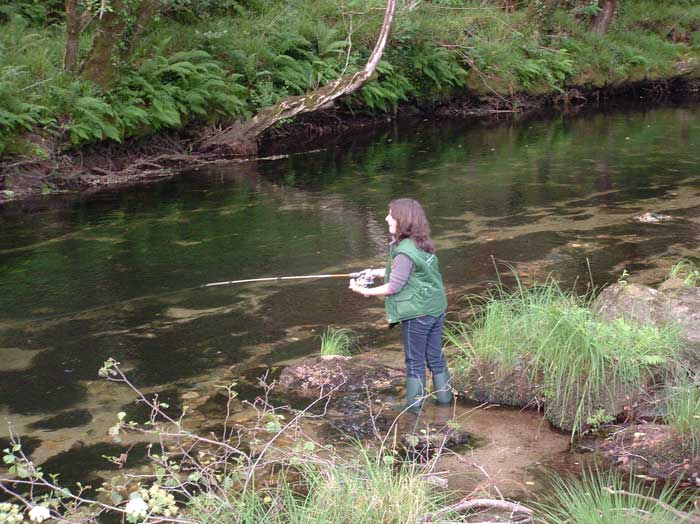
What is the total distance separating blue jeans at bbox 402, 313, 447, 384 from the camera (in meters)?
5.86

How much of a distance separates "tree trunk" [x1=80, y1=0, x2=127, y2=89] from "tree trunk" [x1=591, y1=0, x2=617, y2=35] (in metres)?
17.4

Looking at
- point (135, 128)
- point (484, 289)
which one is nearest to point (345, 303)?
point (484, 289)

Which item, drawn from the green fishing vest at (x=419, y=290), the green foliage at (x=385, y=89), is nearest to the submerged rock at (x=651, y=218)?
the green fishing vest at (x=419, y=290)

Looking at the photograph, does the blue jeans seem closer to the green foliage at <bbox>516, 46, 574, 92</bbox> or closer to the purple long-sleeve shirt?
the purple long-sleeve shirt

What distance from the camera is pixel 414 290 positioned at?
577 centimetres

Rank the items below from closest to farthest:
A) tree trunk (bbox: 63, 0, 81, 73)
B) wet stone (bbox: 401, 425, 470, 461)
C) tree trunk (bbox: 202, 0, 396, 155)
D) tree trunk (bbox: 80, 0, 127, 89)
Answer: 1. wet stone (bbox: 401, 425, 470, 461)
2. tree trunk (bbox: 80, 0, 127, 89)
3. tree trunk (bbox: 63, 0, 81, 73)
4. tree trunk (bbox: 202, 0, 396, 155)

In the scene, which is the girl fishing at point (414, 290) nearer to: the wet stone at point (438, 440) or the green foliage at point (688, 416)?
the wet stone at point (438, 440)

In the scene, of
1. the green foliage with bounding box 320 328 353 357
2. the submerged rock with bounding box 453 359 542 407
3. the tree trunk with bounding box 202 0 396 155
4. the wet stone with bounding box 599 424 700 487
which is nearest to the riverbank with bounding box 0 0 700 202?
the tree trunk with bounding box 202 0 396 155

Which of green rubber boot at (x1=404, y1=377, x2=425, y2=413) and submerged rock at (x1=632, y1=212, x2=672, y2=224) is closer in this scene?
green rubber boot at (x1=404, y1=377, x2=425, y2=413)

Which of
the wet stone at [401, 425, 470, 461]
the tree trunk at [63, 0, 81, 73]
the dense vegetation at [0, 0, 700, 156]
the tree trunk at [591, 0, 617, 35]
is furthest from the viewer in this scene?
the tree trunk at [591, 0, 617, 35]

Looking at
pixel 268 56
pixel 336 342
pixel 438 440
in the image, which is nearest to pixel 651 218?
pixel 336 342

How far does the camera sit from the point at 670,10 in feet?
102

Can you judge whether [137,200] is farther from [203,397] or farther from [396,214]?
[396,214]

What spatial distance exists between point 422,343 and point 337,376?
3.06ft
